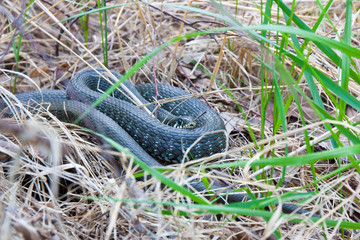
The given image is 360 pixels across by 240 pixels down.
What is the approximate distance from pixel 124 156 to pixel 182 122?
2088 mm

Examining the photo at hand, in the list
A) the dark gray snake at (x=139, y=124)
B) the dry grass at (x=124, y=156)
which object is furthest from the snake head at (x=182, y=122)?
the dry grass at (x=124, y=156)

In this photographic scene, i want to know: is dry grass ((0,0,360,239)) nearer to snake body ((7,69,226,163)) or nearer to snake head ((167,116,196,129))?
snake body ((7,69,226,163))

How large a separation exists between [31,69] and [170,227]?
9.85 feet

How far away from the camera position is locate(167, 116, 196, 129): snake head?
3.78m

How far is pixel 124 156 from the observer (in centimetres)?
182

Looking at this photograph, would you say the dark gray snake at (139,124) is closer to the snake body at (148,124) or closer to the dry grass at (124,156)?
the snake body at (148,124)

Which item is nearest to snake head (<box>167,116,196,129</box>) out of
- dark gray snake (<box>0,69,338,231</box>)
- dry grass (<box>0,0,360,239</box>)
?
dark gray snake (<box>0,69,338,231</box>)

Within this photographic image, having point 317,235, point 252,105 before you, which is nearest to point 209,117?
point 252,105

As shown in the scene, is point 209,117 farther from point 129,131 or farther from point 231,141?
point 129,131

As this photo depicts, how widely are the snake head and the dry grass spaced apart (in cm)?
39

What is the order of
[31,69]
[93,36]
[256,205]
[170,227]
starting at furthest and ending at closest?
[93,36] → [31,69] → [170,227] → [256,205]

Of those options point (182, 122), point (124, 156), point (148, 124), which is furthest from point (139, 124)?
point (124, 156)

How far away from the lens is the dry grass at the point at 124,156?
2.01 meters

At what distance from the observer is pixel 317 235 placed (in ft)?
8.06
